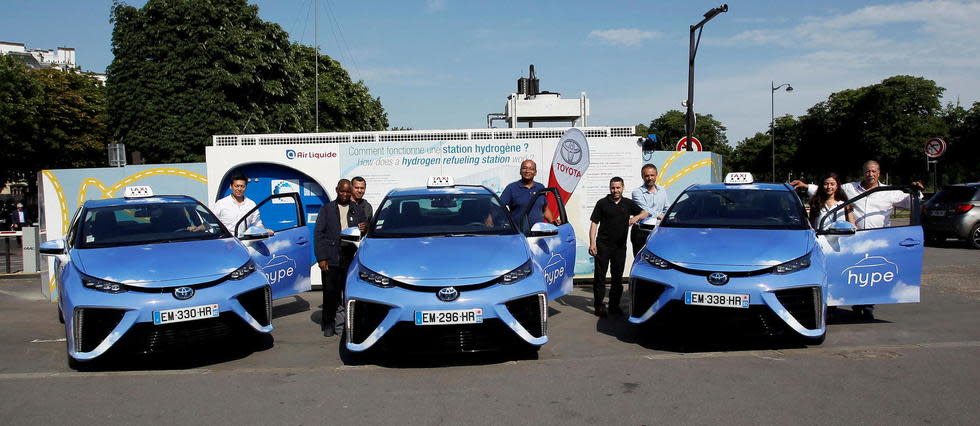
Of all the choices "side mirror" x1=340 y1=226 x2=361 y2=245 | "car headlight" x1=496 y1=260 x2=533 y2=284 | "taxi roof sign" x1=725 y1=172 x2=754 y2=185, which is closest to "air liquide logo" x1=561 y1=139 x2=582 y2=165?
"taxi roof sign" x1=725 y1=172 x2=754 y2=185

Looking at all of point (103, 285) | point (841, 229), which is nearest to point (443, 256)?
point (103, 285)

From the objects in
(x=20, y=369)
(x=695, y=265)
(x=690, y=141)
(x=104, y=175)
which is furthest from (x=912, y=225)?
(x=104, y=175)

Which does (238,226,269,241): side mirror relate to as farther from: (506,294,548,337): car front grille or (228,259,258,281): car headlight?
(506,294,548,337): car front grille

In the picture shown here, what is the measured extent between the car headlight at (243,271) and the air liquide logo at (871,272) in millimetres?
5672

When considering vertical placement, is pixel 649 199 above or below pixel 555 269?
above

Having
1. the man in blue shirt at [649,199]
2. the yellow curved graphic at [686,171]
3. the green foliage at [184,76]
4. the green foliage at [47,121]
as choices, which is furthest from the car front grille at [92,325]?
the green foliage at [47,121]

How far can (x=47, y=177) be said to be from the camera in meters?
12.6

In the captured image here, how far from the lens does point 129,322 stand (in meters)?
6.33

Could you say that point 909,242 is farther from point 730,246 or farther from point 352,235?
point 352,235

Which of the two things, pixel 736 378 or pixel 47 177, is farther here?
pixel 47 177

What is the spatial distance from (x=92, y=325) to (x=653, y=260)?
4.82m

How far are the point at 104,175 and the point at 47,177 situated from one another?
0.85 m

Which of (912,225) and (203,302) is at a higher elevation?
(912,225)

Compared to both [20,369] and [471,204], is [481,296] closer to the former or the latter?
[471,204]
